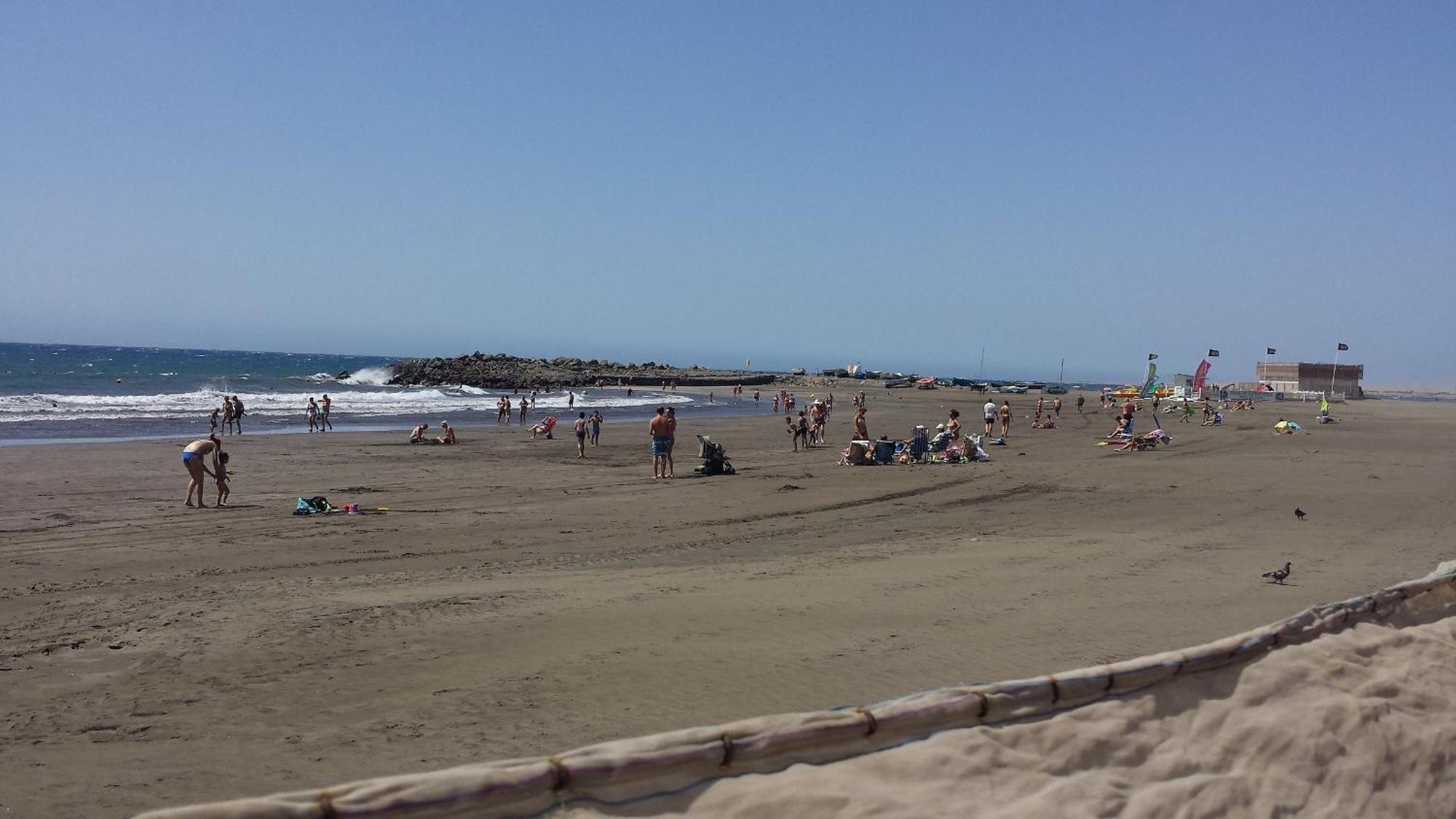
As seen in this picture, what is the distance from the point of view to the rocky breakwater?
76312 mm

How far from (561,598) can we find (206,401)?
1730 inches

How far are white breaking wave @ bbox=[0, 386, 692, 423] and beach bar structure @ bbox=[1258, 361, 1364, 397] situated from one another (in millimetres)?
45736

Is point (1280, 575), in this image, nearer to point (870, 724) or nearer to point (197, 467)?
point (870, 724)

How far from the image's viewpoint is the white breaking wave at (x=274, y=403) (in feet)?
124

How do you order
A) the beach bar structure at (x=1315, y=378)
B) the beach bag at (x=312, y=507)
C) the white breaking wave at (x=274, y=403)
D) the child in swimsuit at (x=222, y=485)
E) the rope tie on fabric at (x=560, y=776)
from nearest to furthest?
the rope tie on fabric at (x=560, y=776), the beach bag at (x=312, y=507), the child in swimsuit at (x=222, y=485), the white breaking wave at (x=274, y=403), the beach bar structure at (x=1315, y=378)

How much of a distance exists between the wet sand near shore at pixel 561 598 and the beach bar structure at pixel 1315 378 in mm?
62934

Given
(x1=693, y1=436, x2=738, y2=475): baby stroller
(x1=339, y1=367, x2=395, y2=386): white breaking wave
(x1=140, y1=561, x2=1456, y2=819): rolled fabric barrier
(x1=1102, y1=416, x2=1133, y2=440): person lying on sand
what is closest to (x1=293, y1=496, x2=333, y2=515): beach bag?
(x1=693, y1=436, x2=738, y2=475): baby stroller

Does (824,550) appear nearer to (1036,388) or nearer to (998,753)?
(998,753)

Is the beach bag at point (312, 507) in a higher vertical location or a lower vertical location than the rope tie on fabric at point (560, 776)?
lower

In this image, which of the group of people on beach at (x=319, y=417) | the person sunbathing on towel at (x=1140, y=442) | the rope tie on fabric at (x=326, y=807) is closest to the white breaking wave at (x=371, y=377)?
the group of people on beach at (x=319, y=417)

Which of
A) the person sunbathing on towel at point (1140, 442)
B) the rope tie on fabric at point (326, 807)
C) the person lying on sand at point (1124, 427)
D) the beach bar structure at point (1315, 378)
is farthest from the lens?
the beach bar structure at point (1315, 378)

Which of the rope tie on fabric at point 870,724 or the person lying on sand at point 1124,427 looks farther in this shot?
the person lying on sand at point 1124,427

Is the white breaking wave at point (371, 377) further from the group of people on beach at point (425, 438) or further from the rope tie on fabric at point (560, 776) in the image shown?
→ the rope tie on fabric at point (560, 776)

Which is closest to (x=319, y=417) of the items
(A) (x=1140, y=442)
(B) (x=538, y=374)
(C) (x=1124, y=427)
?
(C) (x=1124, y=427)
